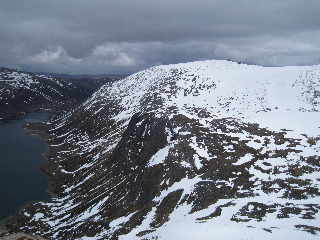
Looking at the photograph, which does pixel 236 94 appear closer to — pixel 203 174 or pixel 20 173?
pixel 203 174

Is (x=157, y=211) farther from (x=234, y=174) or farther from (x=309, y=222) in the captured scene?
(x=309, y=222)

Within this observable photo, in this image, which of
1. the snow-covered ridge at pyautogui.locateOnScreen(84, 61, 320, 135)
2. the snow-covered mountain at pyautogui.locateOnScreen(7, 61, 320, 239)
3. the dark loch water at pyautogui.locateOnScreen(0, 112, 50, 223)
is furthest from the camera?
the snow-covered ridge at pyautogui.locateOnScreen(84, 61, 320, 135)

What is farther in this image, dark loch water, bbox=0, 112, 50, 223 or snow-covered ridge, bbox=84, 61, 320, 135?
snow-covered ridge, bbox=84, 61, 320, 135

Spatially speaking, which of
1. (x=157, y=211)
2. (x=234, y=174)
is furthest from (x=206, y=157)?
(x=157, y=211)

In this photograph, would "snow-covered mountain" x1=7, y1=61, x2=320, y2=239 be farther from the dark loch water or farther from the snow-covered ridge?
the dark loch water

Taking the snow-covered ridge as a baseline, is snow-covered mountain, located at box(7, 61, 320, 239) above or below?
below

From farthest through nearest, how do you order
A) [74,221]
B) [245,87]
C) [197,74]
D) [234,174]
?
[197,74], [245,87], [74,221], [234,174]

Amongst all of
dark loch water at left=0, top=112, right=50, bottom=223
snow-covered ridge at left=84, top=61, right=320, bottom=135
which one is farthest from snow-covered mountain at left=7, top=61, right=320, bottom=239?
dark loch water at left=0, top=112, right=50, bottom=223

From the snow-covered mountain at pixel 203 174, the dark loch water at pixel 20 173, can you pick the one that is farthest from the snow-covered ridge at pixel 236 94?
the dark loch water at pixel 20 173
